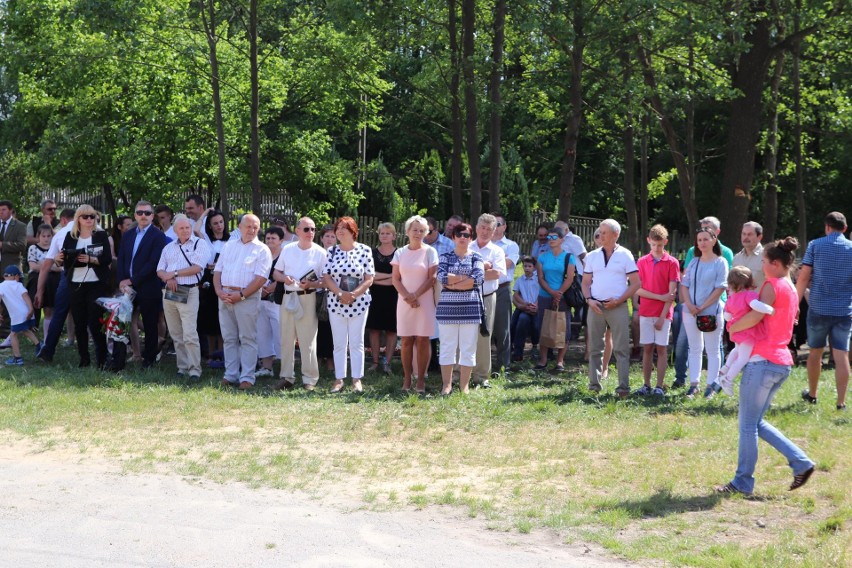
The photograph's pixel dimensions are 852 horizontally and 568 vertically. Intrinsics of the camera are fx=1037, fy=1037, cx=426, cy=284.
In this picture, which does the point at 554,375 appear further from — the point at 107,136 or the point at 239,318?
the point at 107,136

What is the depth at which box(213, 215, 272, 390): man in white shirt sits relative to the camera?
11.7 meters

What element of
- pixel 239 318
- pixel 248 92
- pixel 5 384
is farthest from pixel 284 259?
pixel 248 92

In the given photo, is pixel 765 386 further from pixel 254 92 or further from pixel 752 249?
pixel 254 92

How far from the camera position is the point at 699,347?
11211 mm

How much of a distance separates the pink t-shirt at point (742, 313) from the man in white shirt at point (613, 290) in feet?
9.97

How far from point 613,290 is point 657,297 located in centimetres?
58

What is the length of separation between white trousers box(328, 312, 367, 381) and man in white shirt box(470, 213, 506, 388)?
4.39 ft

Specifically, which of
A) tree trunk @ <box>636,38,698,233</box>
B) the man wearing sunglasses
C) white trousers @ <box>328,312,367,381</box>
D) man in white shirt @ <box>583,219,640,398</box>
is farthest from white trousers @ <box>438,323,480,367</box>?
tree trunk @ <box>636,38,698,233</box>

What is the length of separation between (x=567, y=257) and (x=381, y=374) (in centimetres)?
287

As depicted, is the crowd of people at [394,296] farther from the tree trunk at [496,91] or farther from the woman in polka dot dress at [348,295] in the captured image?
the tree trunk at [496,91]

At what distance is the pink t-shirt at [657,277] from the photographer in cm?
1122

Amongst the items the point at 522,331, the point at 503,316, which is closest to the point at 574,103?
the point at 522,331

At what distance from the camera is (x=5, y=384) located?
445 inches

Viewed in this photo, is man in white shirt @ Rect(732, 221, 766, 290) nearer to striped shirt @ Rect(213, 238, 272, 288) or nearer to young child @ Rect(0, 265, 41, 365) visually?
striped shirt @ Rect(213, 238, 272, 288)
